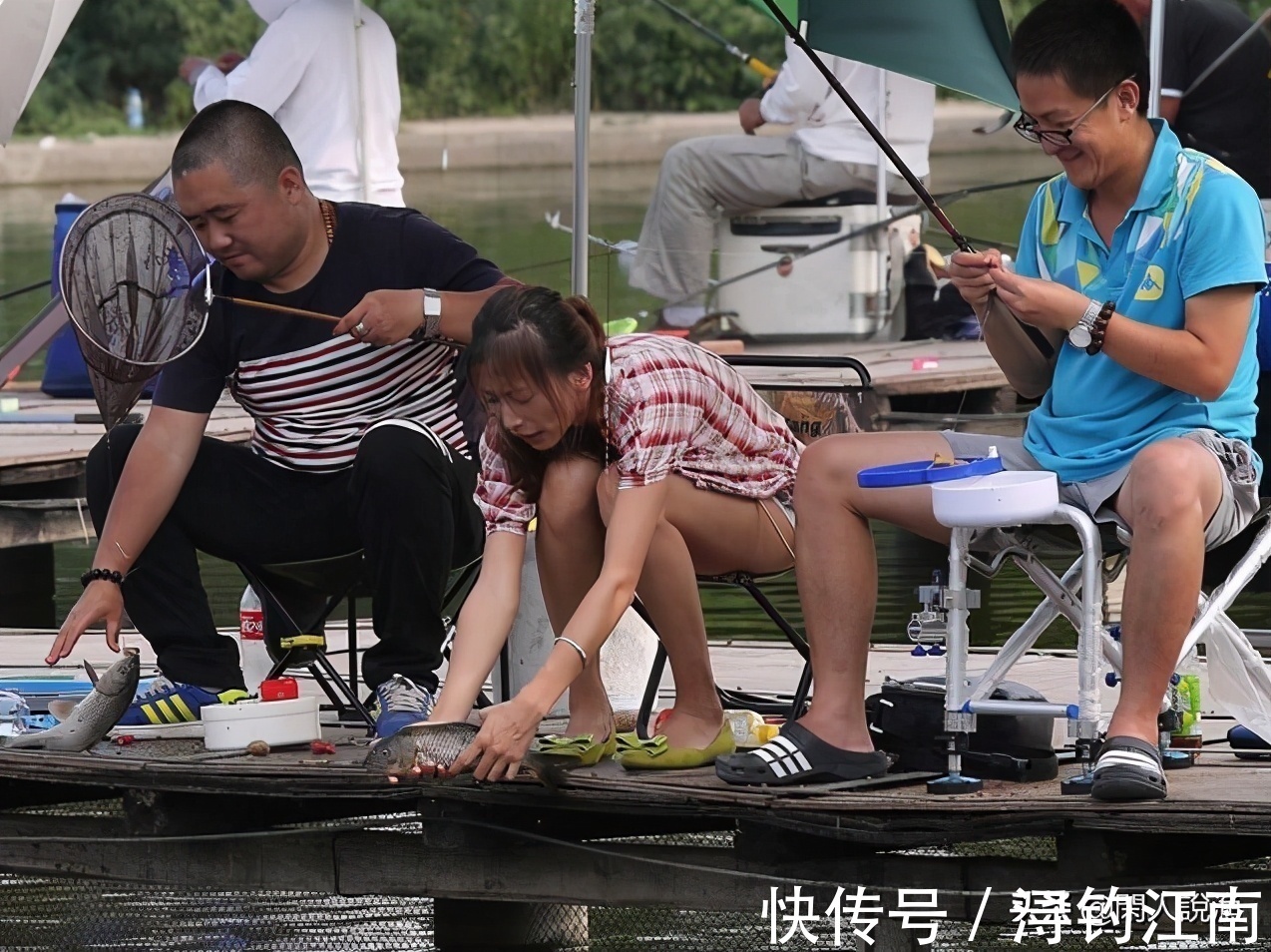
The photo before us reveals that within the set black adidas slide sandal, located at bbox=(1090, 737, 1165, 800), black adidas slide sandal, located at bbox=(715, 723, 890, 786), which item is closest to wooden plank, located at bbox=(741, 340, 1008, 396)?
black adidas slide sandal, located at bbox=(715, 723, 890, 786)

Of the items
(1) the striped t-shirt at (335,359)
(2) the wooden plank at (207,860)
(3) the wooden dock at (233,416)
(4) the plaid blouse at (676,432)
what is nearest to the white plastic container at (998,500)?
(4) the plaid blouse at (676,432)

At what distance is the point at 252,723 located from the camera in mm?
3594

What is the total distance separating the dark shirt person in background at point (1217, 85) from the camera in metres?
6.31

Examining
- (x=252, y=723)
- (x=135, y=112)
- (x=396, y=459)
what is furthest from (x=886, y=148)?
(x=135, y=112)

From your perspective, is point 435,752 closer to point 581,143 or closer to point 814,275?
point 581,143

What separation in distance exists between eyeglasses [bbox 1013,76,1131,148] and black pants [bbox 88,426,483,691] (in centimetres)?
111

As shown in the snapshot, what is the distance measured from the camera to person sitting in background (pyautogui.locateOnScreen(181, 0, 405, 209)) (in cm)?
611

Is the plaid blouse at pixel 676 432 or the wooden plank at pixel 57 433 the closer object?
the plaid blouse at pixel 676 432

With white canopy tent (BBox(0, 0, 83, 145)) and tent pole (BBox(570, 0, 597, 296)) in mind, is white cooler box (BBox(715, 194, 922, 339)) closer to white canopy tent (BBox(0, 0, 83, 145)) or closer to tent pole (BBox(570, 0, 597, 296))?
tent pole (BBox(570, 0, 597, 296))

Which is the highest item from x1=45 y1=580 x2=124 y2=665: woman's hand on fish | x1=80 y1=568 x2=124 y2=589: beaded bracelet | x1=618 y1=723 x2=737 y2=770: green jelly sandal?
x1=80 y1=568 x2=124 y2=589: beaded bracelet

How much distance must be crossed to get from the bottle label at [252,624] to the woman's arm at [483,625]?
894 millimetres

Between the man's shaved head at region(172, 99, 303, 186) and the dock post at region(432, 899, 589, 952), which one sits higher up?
the man's shaved head at region(172, 99, 303, 186)

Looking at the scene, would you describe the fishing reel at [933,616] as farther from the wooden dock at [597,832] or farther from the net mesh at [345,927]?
the net mesh at [345,927]

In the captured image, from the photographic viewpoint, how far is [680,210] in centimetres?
866
